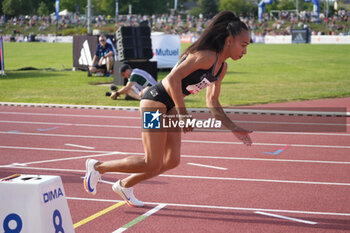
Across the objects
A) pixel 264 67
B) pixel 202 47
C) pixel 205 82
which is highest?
pixel 202 47

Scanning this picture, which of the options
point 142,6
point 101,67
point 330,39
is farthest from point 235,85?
point 142,6

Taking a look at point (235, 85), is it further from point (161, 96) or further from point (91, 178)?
point (161, 96)

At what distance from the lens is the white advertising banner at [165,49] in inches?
906

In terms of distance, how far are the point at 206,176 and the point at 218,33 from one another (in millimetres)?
2809

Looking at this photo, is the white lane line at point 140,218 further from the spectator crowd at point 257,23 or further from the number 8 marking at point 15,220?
the spectator crowd at point 257,23

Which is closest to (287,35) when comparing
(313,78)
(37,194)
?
(313,78)

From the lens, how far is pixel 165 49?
2336 cm

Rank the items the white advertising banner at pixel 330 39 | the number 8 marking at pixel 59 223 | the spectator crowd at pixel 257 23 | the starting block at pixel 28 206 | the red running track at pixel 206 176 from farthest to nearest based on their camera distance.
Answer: the spectator crowd at pixel 257 23 → the white advertising banner at pixel 330 39 → the red running track at pixel 206 176 → the number 8 marking at pixel 59 223 → the starting block at pixel 28 206

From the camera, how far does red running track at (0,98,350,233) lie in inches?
207

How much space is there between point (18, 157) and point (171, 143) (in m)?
3.97

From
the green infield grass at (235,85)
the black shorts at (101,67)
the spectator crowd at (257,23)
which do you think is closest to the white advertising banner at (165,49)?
the green infield grass at (235,85)

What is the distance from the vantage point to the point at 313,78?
2272 cm

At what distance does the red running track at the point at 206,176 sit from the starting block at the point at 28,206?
1.25 m

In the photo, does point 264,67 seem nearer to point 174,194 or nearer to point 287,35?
point 174,194
